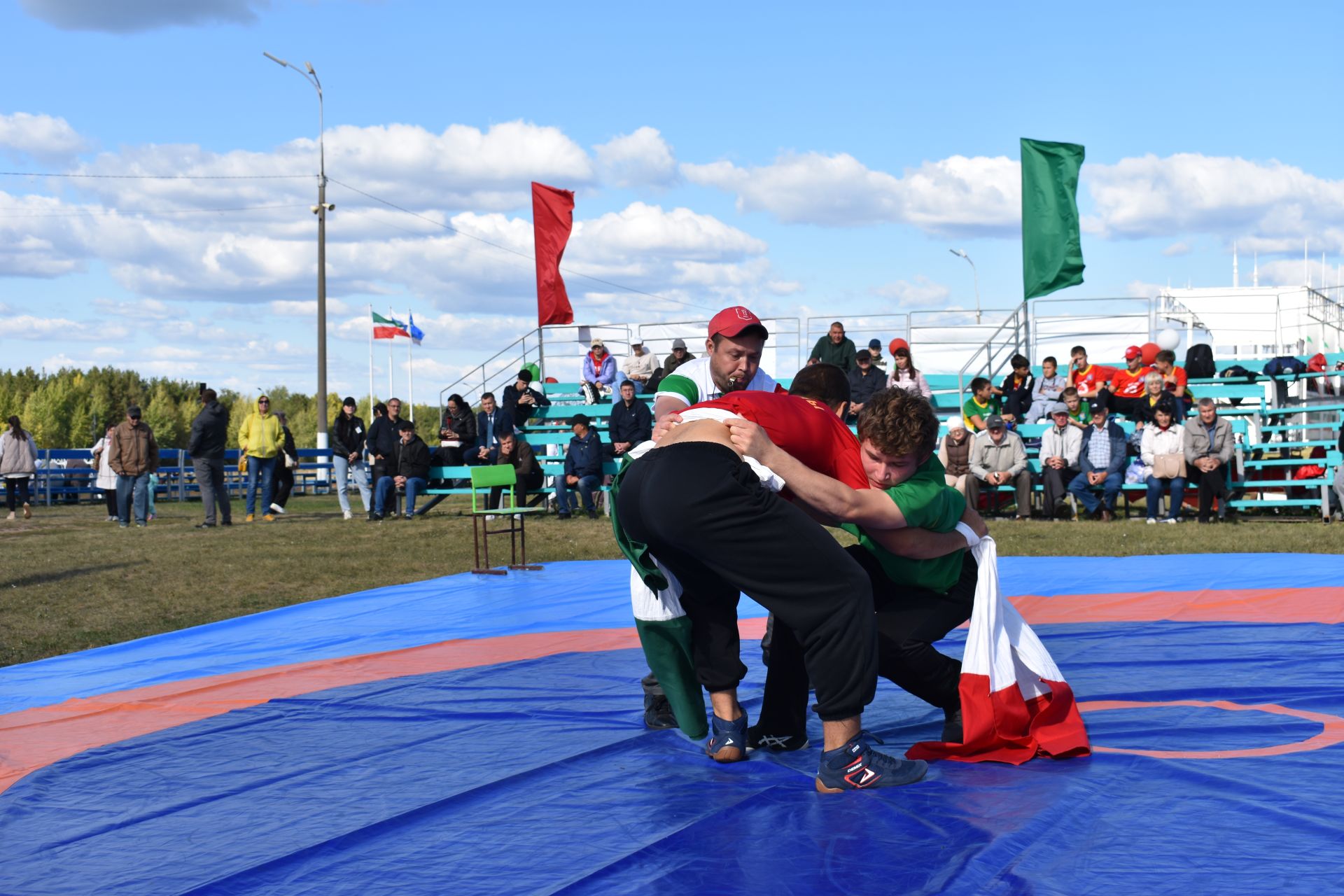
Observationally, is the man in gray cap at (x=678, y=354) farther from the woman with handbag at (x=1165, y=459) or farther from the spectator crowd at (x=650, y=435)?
the woman with handbag at (x=1165, y=459)

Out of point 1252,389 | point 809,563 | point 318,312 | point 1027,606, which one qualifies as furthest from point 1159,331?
point 809,563

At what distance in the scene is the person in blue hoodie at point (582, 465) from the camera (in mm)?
16250

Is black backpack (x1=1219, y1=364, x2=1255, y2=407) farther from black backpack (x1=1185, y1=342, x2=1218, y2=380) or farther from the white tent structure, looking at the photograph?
the white tent structure

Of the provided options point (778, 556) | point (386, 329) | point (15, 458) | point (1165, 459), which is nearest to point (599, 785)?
point (778, 556)

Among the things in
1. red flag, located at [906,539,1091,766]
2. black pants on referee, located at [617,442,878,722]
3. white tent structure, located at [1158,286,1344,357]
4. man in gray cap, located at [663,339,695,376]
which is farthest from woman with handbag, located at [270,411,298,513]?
white tent structure, located at [1158,286,1344,357]

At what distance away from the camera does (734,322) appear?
446 cm

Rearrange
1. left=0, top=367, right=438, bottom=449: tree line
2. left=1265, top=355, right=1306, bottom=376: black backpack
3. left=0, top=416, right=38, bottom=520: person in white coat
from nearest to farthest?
left=1265, top=355, right=1306, bottom=376: black backpack < left=0, top=416, right=38, bottom=520: person in white coat < left=0, top=367, right=438, bottom=449: tree line

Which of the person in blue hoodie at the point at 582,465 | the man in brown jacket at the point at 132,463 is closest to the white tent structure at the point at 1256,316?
the person in blue hoodie at the point at 582,465

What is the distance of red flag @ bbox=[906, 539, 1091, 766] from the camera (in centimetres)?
394

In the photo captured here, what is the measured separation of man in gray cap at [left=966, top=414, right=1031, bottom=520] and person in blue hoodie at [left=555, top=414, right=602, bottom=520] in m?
4.88

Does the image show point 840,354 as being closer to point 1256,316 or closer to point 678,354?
point 678,354

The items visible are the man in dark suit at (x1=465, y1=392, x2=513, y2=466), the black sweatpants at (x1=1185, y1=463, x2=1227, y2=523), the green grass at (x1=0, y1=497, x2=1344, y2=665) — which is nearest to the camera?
the green grass at (x1=0, y1=497, x2=1344, y2=665)

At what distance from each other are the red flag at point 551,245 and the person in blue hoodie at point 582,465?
5.48m

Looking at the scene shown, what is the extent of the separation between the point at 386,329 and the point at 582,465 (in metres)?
20.7
